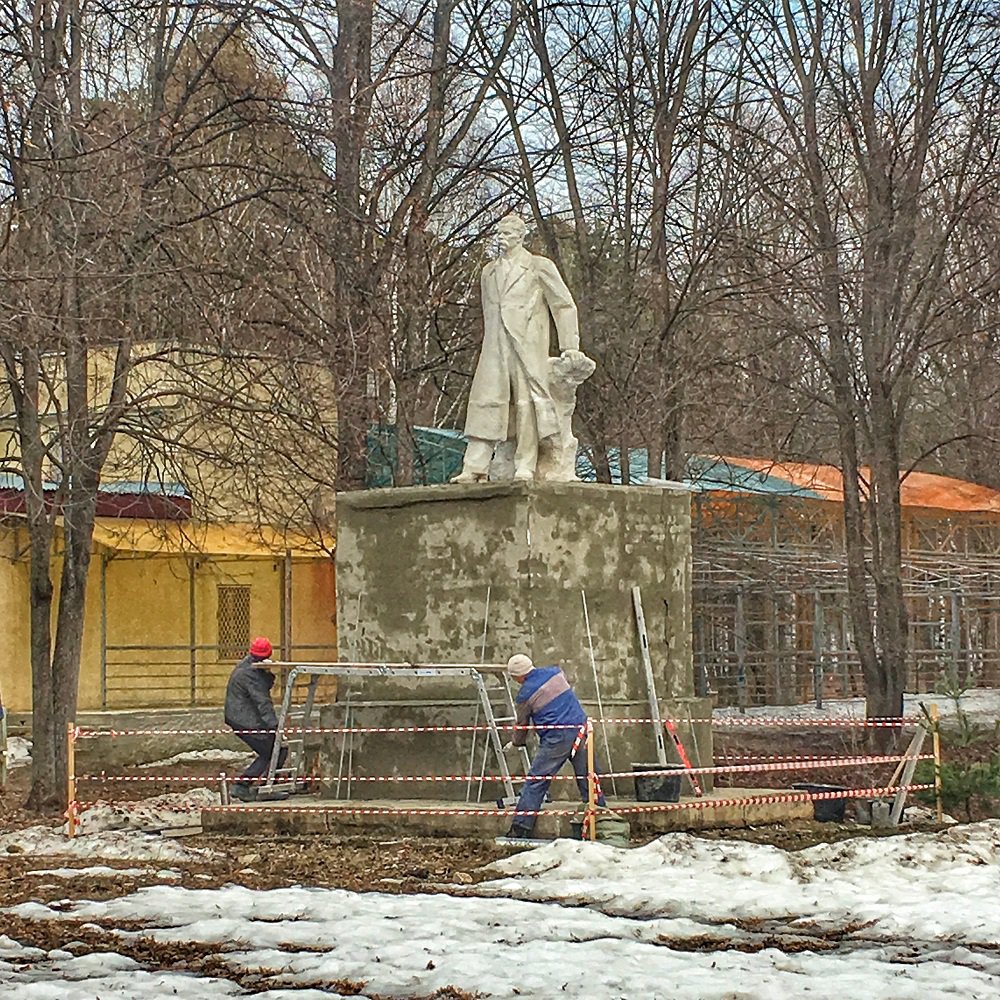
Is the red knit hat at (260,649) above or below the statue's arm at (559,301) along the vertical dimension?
below

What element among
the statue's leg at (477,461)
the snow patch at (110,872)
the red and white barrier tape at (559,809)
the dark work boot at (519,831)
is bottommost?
the snow patch at (110,872)

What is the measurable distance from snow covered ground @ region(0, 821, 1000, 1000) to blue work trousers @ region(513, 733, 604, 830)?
895 millimetres

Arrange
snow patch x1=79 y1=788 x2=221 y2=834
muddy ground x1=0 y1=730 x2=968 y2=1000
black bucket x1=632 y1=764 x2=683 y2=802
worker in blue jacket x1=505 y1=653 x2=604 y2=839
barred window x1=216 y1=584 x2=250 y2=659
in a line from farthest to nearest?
barred window x1=216 y1=584 x2=250 y2=659
snow patch x1=79 y1=788 x2=221 y2=834
black bucket x1=632 y1=764 x2=683 y2=802
worker in blue jacket x1=505 y1=653 x2=604 y2=839
muddy ground x1=0 y1=730 x2=968 y2=1000

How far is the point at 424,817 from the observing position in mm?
13797

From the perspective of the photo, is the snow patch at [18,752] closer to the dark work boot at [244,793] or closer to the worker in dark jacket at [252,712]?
the worker in dark jacket at [252,712]

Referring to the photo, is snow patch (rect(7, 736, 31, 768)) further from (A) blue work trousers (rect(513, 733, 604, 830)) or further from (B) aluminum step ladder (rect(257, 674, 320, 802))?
(A) blue work trousers (rect(513, 733, 604, 830))

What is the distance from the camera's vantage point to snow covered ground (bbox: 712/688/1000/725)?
27.8m

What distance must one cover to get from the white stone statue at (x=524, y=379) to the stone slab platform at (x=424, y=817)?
2856 millimetres

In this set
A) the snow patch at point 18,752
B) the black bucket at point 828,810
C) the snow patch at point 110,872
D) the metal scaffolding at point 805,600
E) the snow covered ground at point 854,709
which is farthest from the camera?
the metal scaffolding at point 805,600

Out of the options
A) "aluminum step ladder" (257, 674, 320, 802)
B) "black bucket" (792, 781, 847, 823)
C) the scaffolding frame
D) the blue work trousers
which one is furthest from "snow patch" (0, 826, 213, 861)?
"black bucket" (792, 781, 847, 823)

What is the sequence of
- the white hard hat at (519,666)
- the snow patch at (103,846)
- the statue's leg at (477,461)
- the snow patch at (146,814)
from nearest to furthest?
the snow patch at (103,846) → the white hard hat at (519,666) → the snow patch at (146,814) → the statue's leg at (477,461)

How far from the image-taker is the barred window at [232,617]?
3033 cm

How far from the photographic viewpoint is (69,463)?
16.2m

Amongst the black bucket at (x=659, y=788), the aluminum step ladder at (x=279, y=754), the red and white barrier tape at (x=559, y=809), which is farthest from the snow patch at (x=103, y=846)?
the black bucket at (x=659, y=788)
